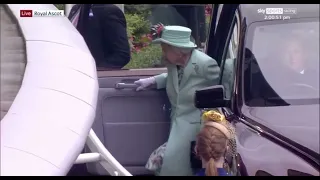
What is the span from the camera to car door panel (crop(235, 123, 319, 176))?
2.27 m

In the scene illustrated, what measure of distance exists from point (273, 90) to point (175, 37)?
556 mm

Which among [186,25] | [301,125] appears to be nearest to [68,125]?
[301,125]

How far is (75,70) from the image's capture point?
6.11 feet

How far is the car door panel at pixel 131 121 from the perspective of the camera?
3125 millimetres

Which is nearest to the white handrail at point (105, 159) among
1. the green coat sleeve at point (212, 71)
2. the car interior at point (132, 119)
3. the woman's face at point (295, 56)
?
the car interior at point (132, 119)

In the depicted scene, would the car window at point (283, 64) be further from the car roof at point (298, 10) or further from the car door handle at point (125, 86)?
the car door handle at point (125, 86)

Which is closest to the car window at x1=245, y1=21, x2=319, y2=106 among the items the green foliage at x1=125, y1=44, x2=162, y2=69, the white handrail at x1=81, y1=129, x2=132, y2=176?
the green foliage at x1=125, y1=44, x2=162, y2=69

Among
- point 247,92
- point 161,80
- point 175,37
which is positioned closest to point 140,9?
point 175,37

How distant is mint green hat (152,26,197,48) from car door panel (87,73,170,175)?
0.27 m

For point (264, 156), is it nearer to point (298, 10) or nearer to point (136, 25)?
point (298, 10)

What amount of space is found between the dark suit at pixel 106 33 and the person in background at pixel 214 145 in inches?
22.6

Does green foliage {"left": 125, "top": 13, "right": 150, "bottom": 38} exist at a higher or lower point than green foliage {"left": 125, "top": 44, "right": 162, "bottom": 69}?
higher

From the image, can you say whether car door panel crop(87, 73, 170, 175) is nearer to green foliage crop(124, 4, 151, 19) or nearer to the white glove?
the white glove

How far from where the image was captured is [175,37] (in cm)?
300
